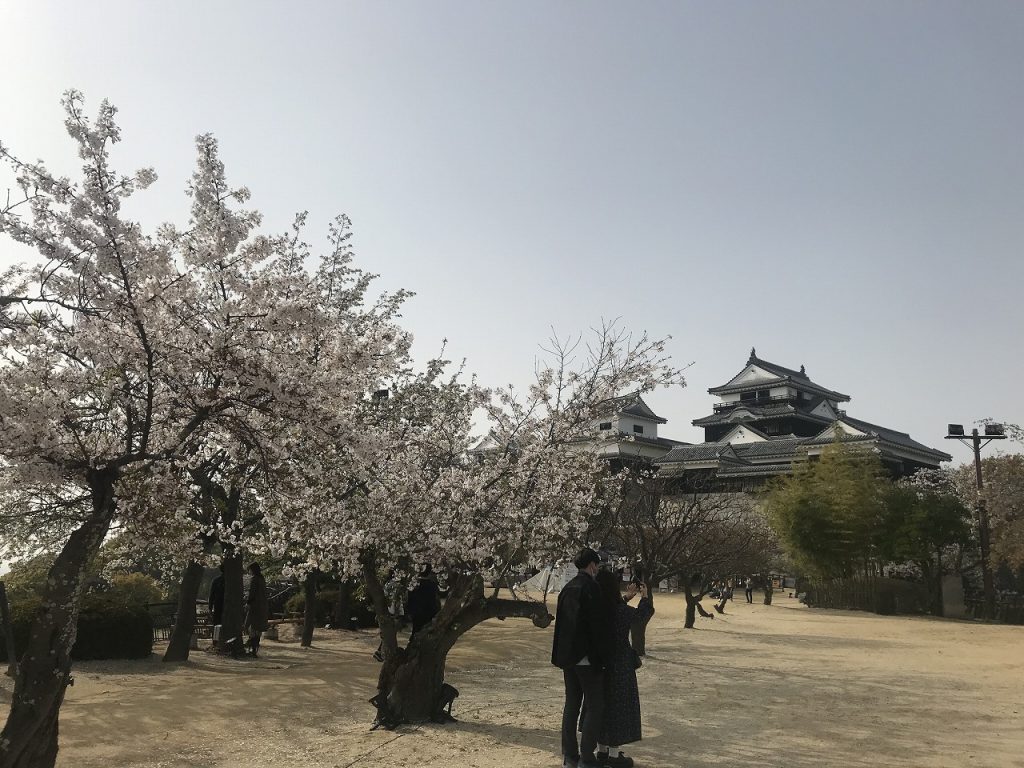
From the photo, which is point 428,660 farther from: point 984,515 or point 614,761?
point 984,515

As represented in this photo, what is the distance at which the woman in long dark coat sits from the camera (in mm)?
6445

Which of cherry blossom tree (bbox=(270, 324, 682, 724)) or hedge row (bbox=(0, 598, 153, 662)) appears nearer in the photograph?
cherry blossom tree (bbox=(270, 324, 682, 724))

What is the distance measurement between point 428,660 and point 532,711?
1739mm

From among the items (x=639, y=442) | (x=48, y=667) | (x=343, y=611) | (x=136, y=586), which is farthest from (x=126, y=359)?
(x=639, y=442)

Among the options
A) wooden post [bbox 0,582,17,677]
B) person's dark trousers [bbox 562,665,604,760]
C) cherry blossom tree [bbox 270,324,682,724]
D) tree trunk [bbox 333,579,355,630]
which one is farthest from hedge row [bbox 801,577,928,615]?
wooden post [bbox 0,582,17,677]

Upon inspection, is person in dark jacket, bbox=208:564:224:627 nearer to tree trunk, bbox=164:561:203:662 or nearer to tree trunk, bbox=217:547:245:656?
tree trunk, bbox=217:547:245:656

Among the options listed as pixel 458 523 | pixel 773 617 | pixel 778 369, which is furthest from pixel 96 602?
pixel 778 369

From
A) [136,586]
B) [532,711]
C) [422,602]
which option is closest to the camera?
[532,711]

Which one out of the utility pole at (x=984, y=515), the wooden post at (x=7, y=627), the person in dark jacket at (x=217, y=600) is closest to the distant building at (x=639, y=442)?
the utility pole at (x=984, y=515)

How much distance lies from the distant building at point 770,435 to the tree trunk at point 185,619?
24.2 m

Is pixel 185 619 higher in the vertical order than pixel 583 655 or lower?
lower

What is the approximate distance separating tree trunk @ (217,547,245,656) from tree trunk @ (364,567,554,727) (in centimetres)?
630

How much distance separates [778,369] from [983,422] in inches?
1237

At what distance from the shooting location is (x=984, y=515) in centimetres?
2925
